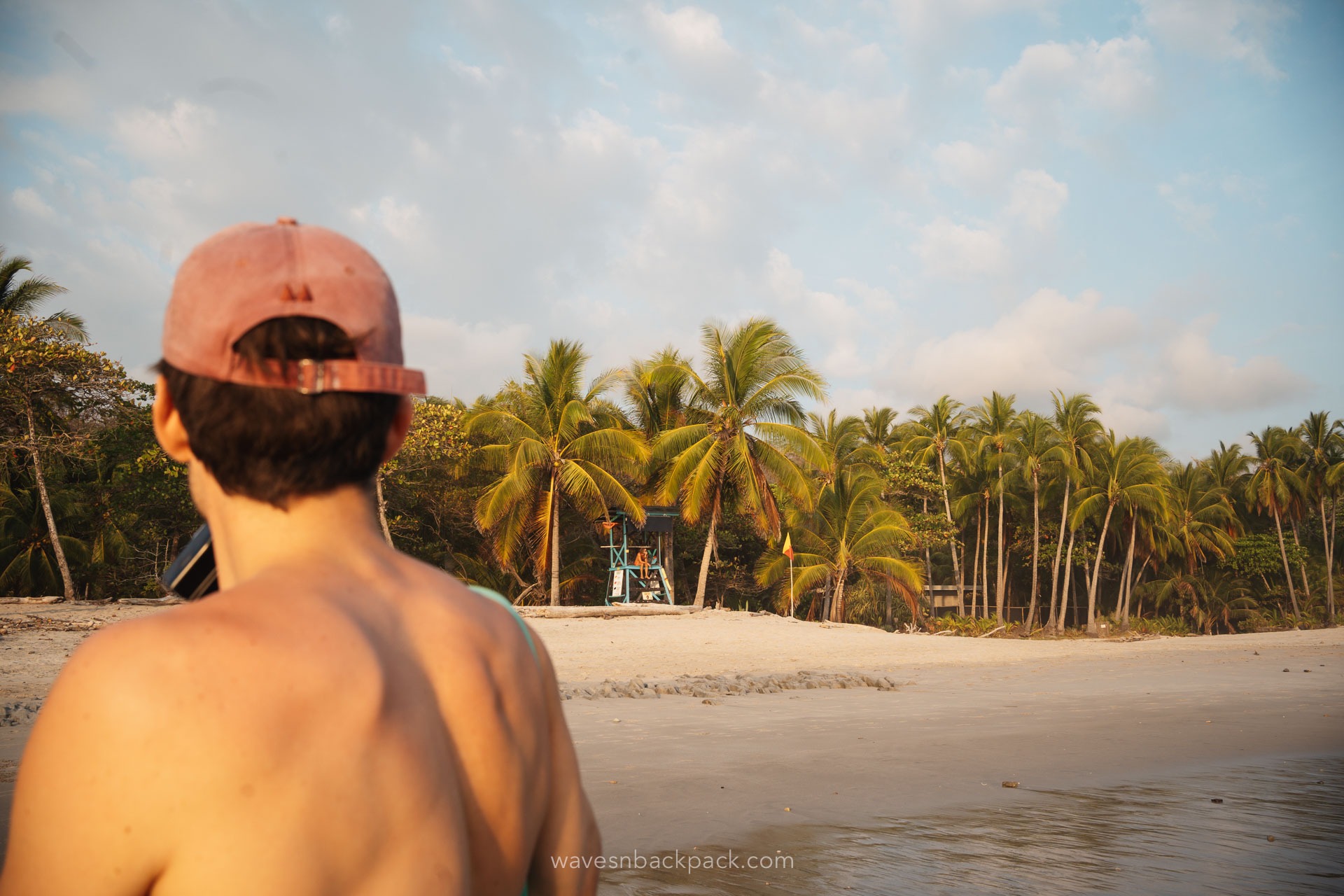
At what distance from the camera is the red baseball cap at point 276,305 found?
929 mm

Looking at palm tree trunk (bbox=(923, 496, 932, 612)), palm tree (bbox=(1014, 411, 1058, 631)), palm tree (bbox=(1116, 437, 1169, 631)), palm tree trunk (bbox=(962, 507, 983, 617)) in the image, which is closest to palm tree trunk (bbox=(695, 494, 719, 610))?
palm tree trunk (bbox=(923, 496, 932, 612))

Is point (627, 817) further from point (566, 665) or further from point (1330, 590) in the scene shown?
point (1330, 590)

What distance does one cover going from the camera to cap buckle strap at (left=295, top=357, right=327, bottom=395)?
0.94 metres

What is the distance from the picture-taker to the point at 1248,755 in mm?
7145

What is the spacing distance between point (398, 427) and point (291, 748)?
0.38 metres

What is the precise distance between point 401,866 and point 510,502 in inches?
966

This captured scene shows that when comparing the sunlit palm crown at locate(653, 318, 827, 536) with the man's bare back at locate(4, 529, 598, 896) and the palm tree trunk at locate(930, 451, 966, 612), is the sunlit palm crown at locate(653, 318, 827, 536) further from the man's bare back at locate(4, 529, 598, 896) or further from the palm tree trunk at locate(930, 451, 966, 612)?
the man's bare back at locate(4, 529, 598, 896)

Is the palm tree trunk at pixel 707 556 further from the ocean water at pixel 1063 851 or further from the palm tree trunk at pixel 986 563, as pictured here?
the ocean water at pixel 1063 851

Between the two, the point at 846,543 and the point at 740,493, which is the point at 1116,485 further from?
the point at 740,493

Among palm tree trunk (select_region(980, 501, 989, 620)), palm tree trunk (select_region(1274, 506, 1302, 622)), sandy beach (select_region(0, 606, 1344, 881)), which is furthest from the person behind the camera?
palm tree trunk (select_region(1274, 506, 1302, 622))

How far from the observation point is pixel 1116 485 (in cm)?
3806

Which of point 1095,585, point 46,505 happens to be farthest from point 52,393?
point 1095,585

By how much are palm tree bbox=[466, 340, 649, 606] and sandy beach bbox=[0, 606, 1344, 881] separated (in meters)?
8.11

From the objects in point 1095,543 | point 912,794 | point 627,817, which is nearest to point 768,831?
point 627,817
